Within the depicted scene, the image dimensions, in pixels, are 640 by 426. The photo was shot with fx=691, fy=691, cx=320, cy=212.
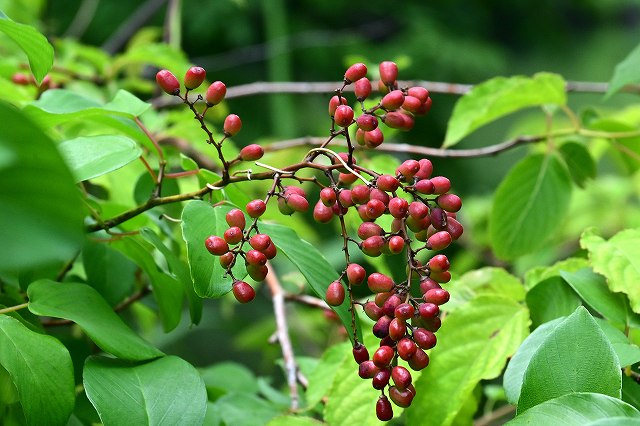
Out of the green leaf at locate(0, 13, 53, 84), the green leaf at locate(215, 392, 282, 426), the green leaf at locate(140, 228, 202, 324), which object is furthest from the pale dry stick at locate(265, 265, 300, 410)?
the green leaf at locate(0, 13, 53, 84)

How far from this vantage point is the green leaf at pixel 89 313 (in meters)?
0.30

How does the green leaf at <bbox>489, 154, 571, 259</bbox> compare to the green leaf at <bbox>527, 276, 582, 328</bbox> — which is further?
the green leaf at <bbox>489, 154, 571, 259</bbox>

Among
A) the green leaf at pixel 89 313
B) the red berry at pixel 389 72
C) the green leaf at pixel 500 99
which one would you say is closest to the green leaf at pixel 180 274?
the green leaf at pixel 89 313

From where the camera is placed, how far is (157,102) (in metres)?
0.82

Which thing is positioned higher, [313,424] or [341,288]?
[341,288]

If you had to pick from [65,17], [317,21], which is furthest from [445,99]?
[65,17]

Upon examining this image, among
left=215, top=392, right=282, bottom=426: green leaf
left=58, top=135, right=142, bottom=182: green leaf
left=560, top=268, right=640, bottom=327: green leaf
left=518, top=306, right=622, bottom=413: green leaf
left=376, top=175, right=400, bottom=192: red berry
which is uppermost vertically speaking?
left=376, top=175, right=400, bottom=192: red berry

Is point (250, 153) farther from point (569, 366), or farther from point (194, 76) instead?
point (569, 366)

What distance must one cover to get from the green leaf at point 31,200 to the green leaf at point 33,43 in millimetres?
152

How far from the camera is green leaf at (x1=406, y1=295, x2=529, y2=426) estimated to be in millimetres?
362

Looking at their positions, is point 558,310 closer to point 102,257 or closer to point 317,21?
point 102,257

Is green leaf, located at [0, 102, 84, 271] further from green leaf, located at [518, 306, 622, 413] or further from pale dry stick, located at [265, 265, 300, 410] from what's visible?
pale dry stick, located at [265, 265, 300, 410]

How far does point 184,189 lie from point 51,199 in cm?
43

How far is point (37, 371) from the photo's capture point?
281 millimetres
